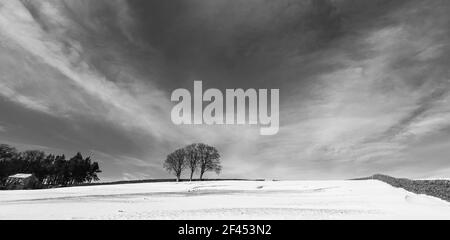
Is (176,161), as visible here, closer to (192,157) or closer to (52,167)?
(192,157)

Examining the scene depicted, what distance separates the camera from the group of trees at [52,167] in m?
87.9

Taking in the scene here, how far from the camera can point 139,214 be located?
12.0 meters

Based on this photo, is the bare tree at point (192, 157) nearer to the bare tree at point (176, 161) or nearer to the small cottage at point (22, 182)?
the bare tree at point (176, 161)

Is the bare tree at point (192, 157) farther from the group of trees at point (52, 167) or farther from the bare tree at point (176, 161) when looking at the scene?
the group of trees at point (52, 167)

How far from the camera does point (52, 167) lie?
305ft

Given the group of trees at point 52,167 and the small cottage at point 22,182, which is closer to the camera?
the small cottage at point 22,182

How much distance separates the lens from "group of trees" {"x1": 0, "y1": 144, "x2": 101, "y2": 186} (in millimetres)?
87938

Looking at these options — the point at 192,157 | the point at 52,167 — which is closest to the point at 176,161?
the point at 192,157

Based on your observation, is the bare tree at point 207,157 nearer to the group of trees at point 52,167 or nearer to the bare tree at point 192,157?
the bare tree at point 192,157

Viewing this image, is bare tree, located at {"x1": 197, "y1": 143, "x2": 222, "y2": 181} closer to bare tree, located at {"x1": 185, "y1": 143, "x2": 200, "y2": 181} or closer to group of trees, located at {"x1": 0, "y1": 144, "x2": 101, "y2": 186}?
bare tree, located at {"x1": 185, "y1": 143, "x2": 200, "y2": 181}

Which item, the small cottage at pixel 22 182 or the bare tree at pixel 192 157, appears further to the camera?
the bare tree at pixel 192 157
